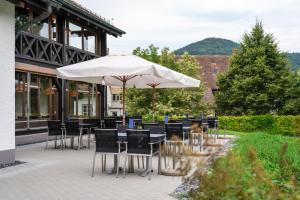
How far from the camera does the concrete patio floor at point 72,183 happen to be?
20.7 ft

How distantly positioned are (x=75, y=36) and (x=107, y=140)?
1199 cm

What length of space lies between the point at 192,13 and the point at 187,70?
3886 mm

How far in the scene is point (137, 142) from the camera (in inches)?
307

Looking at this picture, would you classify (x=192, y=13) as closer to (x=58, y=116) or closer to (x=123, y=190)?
(x=58, y=116)

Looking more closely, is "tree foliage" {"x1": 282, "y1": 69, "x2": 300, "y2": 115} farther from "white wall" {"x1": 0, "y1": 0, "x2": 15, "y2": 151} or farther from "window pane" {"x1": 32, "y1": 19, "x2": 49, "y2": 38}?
"white wall" {"x1": 0, "y1": 0, "x2": 15, "y2": 151}

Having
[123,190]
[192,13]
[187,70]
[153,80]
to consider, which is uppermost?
[192,13]

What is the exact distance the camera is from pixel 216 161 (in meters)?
3.33

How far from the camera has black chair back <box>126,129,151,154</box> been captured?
7734mm

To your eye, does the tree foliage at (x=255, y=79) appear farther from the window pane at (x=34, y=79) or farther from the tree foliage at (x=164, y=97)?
the window pane at (x=34, y=79)

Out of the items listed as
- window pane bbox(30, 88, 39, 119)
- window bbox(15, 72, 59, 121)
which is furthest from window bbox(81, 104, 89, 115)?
window pane bbox(30, 88, 39, 119)

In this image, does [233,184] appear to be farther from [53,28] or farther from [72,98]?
[72,98]

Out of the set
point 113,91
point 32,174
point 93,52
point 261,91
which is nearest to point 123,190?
point 32,174

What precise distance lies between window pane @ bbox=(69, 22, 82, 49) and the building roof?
0.78 meters

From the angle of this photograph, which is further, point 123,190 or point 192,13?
point 192,13
